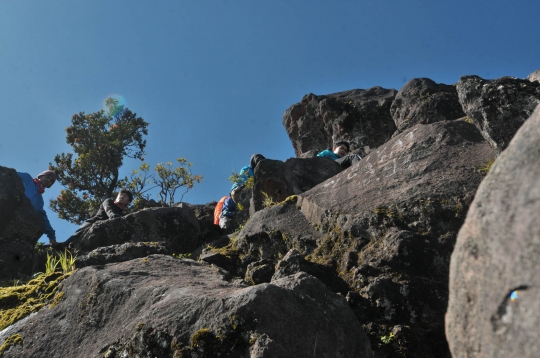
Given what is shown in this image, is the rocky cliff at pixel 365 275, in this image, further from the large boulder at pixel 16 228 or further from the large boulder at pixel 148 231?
the large boulder at pixel 16 228

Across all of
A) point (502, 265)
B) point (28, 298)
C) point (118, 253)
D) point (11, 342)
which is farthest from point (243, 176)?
point (502, 265)

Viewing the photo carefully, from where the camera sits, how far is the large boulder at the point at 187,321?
A: 3.59m

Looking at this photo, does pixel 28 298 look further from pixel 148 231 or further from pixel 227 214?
pixel 227 214

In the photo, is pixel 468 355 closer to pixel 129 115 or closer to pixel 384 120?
pixel 384 120

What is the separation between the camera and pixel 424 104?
11930mm

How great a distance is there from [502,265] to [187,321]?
8.33 feet

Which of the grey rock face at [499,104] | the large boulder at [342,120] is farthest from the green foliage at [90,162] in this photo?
the grey rock face at [499,104]

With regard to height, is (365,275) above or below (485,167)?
below

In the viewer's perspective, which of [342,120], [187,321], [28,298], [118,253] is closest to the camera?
[187,321]

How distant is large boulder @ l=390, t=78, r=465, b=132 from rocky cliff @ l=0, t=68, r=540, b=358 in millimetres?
4477

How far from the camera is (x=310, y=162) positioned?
11.8 metres

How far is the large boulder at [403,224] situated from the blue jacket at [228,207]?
232 inches

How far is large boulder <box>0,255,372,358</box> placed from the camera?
11.8ft

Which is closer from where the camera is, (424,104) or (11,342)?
(11,342)
